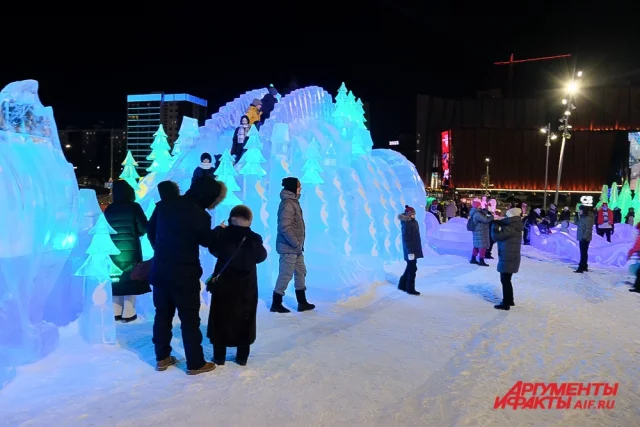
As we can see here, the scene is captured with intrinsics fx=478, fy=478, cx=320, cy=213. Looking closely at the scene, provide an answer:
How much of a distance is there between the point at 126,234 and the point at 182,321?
5.60 ft

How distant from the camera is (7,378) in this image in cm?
352

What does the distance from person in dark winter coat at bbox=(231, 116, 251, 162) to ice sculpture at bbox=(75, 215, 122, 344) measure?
4821mm

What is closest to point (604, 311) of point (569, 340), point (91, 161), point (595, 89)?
point (569, 340)

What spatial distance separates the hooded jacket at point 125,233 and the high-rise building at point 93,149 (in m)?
53.5

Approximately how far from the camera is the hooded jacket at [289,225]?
229 inches

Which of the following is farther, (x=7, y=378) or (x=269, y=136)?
(x=269, y=136)

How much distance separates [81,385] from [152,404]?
26.8 inches

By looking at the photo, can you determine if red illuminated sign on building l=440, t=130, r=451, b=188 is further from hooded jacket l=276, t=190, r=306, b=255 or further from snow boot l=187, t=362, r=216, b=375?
snow boot l=187, t=362, r=216, b=375

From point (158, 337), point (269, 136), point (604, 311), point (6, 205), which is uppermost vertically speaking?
point (269, 136)

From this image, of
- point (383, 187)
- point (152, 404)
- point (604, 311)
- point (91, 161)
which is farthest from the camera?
point (91, 161)

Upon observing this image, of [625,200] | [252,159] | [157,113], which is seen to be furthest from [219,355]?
[157,113]

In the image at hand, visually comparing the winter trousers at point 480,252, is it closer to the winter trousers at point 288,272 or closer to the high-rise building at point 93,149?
the winter trousers at point 288,272

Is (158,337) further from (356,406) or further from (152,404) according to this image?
(356,406)

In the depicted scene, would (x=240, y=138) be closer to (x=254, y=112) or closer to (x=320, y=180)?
(x=254, y=112)
